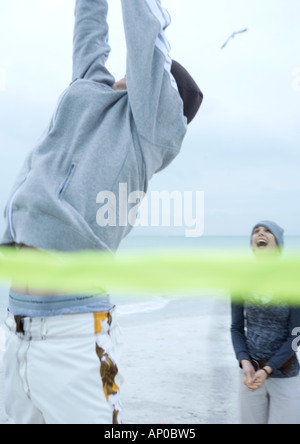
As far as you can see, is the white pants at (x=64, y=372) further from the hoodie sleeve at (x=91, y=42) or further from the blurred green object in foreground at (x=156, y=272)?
the hoodie sleeve at (x=91, y=42)

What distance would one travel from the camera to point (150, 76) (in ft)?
2.78

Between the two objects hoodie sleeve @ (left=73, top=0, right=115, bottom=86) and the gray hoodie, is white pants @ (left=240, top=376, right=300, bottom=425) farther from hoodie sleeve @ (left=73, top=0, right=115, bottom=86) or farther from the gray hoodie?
hoodie sleeve @ (left=73, top=0, right=115, bottom=86)

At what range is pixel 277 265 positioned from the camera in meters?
1.56

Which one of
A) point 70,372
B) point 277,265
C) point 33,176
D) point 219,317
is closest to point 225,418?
point 277,265

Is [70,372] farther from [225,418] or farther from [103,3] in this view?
[225,418]

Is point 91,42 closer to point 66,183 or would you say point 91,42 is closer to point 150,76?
point 150,76

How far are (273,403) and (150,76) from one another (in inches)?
37.1

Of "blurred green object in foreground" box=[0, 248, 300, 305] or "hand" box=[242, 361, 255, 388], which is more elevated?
"blurred green object in foreground" box=[0, 248, 300, 305]

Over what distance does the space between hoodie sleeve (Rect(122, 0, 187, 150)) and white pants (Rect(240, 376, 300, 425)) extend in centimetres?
80

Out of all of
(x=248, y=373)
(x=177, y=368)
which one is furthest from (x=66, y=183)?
(x=177, y=368)

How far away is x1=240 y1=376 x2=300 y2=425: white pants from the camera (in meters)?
1.34

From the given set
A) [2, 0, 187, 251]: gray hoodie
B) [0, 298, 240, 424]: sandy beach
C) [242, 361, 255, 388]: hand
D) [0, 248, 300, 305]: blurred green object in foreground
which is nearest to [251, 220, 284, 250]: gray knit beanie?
[0, 248, 300, 305]: blurred green object in foreground

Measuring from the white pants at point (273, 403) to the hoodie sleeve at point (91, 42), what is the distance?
0.89m

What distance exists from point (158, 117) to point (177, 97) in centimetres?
5
